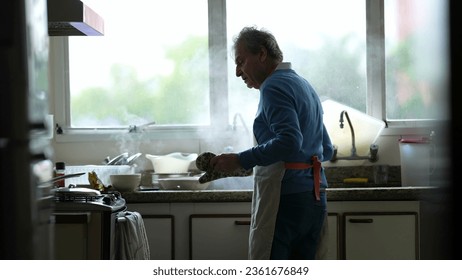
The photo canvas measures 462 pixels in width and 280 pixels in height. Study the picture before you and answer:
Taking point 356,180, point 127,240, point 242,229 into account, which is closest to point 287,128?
point 127,240

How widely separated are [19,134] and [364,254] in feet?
6.72

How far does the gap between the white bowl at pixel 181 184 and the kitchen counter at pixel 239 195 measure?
105 mm

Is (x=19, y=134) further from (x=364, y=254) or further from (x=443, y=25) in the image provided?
(x=364, y=254)

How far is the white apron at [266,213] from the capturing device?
1.57 m

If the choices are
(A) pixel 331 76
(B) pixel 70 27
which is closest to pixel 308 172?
(B) pixel 70 27

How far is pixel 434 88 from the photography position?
274mm

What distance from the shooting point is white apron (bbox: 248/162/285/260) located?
5.15 ft

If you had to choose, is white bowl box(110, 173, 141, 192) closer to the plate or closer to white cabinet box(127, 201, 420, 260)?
white cabinet box(127, 201, 420, 260)

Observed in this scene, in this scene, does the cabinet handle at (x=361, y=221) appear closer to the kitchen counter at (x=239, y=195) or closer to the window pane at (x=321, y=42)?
the kitchen counter at (x=239, y=195)

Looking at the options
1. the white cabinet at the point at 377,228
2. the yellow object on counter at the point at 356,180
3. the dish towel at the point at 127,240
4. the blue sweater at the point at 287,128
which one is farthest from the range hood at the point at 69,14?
the yellow object on counter at the point at 356,180

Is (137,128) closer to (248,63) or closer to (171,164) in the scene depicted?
(171,164)

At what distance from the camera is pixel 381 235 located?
7.23 feet

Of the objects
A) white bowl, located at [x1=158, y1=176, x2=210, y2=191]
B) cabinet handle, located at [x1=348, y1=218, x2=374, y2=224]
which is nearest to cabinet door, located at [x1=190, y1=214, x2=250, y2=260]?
white bowl, located at [x1=158, y1=176, x2=210, y2=191]

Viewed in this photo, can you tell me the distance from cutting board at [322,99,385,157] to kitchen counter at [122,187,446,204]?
48cm
